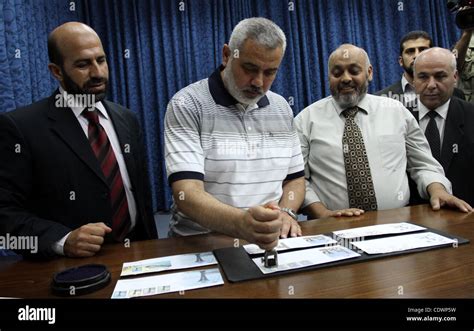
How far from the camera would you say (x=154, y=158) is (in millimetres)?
5520

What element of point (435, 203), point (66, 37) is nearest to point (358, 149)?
point (435, 203)

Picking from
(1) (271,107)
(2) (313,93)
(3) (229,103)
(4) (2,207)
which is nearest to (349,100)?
(1) (271,107)

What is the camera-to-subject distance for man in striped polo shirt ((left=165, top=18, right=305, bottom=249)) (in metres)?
1.51

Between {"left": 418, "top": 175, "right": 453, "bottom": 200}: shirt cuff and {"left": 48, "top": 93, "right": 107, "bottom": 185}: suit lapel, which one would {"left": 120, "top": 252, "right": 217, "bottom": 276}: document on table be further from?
{"left": 418, "top": 175, "right": 453, "bottom": 200}: shirt cuff

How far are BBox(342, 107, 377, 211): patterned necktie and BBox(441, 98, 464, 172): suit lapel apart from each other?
580 millimetres

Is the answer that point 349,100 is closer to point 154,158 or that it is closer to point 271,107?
point 271,107

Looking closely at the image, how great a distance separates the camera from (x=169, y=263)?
1174 mm

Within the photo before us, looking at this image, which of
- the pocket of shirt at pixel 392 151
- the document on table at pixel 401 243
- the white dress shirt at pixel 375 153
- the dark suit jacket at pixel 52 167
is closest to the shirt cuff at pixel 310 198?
the white dress shirt at pixel 375 153

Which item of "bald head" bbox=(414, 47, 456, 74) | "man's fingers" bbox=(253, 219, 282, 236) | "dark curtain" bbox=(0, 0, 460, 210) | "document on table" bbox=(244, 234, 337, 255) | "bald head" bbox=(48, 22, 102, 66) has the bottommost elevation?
"document on table" bbox=(244, 234, 337, 255)

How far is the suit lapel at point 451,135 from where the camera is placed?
2.34 m

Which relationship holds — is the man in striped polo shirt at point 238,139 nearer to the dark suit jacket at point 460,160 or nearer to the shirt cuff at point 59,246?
the shirt cuff at point 59,246

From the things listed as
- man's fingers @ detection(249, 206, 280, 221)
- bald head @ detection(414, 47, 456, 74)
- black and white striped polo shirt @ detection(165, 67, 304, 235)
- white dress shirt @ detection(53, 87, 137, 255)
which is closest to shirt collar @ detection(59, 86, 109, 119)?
white dress shirt @ detection(53, 87, 137, 255)

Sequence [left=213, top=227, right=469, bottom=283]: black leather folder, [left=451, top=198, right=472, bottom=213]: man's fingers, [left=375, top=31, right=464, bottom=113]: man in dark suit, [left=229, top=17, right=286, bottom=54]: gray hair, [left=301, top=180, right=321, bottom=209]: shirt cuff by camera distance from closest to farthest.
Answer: [left=213, top=227, right=469, bottom=283]: black leather folder < [left=229, top=17, right=286, bottom=54]: gray hair < [left=451, top=198, right=472, bottom=213]: man's fingers < [left=301, top=180, right=321, bottom=209]: shirt cuff < [left=375, top=31, right=464, bottom=113]: man in dark suit

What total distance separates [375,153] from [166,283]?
1.53 meters
